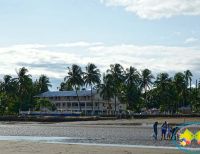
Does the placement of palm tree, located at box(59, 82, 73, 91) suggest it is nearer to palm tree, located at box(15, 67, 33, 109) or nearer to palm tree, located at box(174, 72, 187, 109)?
palm tree, located at box(15, 67, 33, 109)

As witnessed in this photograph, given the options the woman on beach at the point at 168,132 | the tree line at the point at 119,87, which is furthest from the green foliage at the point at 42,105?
the woman on beach at the point at 168,132

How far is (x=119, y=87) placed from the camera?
120 metres

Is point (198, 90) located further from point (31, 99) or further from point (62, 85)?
point (62, 85)

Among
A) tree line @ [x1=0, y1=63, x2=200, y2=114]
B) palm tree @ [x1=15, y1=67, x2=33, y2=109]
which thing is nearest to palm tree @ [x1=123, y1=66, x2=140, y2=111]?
tree line @ [x1=0, y1=63, x2=200, y2=114]

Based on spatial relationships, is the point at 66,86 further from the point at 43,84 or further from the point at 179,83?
the point at 179,83

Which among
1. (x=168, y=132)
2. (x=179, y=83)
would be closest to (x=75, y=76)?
(x=179, y=83)

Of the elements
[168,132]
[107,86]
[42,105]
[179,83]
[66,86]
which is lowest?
[168,132]

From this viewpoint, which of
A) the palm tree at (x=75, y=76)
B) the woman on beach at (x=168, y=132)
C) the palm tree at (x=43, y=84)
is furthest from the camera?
the palm tree at (x=43, y=84)

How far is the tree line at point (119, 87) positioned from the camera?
385ft

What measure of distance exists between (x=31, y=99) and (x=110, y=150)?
110 meters

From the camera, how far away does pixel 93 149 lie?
27047mm

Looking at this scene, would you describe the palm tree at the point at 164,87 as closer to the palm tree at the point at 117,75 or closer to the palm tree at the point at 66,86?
the palm tree at the point at 117,75

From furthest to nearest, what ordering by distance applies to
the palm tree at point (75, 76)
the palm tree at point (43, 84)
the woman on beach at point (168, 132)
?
the palm tree at point (43, 84) → the palm tree at point (75, 76) → the woman on beach at point (168, 132)

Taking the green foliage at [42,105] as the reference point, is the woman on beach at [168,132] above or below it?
below
